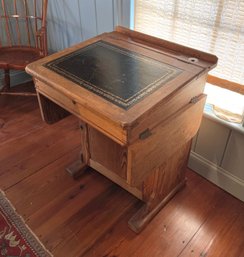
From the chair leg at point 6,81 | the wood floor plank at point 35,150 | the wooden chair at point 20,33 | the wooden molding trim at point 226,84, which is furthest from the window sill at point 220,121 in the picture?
the chair leg at point 6,81

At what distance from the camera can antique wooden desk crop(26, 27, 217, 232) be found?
2.92 feet

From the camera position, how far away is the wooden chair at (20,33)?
198 cm

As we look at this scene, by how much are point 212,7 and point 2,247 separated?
1.49 m

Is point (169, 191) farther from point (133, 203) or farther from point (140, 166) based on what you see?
point (140, 166)

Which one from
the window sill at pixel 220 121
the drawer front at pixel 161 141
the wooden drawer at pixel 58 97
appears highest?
the wooden drawer at pixel 58 97

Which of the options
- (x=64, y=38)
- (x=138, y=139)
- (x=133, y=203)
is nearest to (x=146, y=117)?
(x=138, y=139)

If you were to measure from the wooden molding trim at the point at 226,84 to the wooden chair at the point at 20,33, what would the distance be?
126 cm

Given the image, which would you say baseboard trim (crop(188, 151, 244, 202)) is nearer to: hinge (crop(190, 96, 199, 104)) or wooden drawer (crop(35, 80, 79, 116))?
hinge (crop(190, 96, 199, 104))

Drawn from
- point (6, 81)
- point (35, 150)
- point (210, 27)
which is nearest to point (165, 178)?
point (210, 27)

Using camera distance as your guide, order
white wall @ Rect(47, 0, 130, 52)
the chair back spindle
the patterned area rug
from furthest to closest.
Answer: the chair back spindle
white wall @ Rect(47, 0, 130, 52)
the patterned area rug

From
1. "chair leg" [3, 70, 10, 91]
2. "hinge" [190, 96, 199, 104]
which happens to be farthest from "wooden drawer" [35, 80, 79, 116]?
"chair leg" [3, 70, 10, 91]

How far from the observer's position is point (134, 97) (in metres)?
0.90

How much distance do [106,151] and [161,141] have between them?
0.42 metres

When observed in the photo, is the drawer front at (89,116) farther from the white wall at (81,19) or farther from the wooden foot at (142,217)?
the white wall at (81,19)
